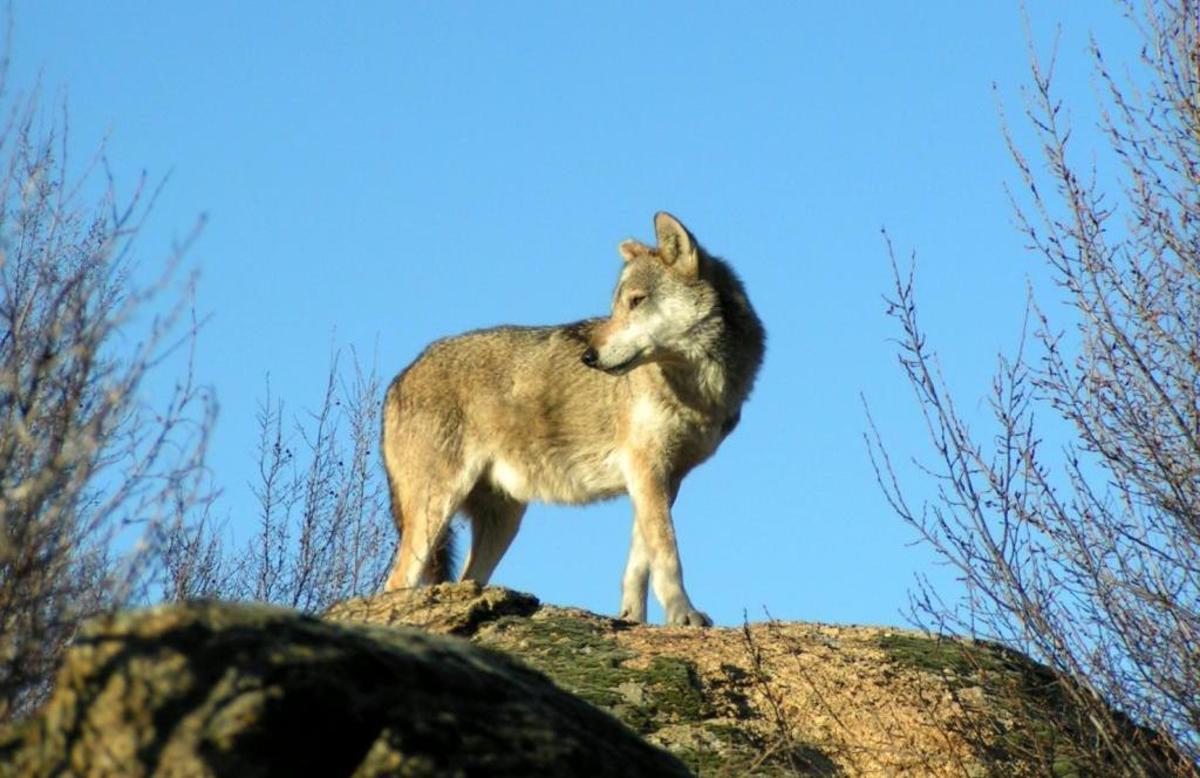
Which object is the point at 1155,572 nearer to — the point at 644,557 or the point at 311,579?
the point at 644,557

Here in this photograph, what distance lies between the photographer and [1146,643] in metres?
7.34

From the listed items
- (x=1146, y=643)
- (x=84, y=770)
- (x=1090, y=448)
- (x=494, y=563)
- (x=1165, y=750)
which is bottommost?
(x=84, y=770)

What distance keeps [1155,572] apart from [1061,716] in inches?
31.9

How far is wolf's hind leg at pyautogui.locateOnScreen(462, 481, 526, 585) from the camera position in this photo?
1191 cm

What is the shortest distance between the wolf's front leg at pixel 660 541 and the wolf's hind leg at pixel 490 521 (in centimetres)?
127

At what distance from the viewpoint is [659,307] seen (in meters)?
11.5

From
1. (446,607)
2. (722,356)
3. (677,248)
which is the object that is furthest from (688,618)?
(677,248)

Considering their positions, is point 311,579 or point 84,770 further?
point 311,579

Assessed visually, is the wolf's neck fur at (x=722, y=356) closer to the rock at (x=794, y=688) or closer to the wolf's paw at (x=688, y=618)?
the wolf's paw at (x=688, y=618)

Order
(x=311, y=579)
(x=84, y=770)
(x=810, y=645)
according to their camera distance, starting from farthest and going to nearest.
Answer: (x=311, y=579) → (x=810, y=645) → (x=84, y=770)

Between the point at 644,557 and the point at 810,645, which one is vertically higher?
the point at 644,557

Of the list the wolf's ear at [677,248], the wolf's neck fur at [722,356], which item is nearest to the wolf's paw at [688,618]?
the wolf's neck fur at [722,356]

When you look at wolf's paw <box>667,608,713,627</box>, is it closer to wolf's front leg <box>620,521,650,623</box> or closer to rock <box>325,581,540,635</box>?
wolf's front leg <box>620,521,650,623</box>

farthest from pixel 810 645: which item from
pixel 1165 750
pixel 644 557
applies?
pixel 644 557
